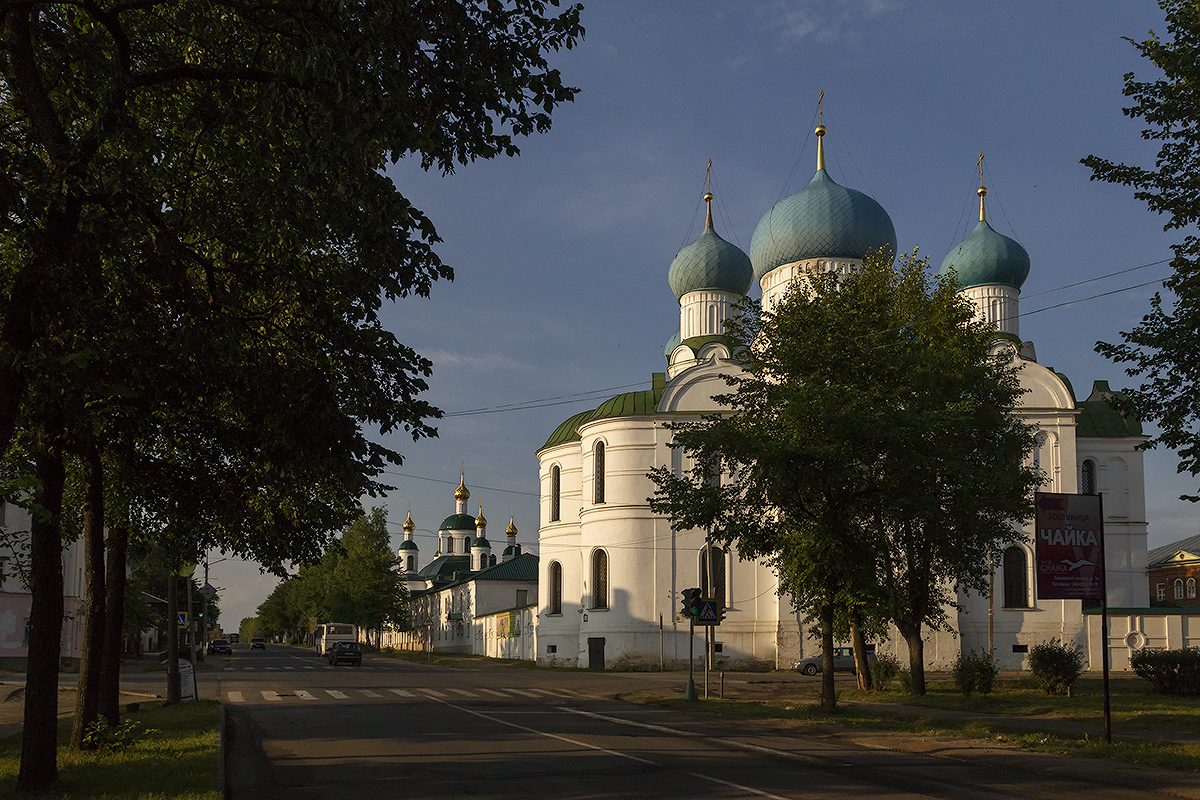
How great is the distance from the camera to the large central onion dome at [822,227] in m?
49.7

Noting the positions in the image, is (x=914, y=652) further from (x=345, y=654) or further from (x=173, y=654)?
(x=345, y=654)

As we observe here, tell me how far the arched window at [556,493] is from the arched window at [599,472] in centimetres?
503

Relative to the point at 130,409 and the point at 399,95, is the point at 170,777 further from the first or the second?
the point at 399,95

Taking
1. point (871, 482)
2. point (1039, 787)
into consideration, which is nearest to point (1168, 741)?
point (1039, 787)

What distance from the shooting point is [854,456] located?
2211 centimetres

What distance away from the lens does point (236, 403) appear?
39.3 feet

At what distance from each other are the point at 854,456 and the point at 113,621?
13.9 meters

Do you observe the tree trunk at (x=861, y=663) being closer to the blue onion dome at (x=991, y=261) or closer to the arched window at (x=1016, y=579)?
the arched window at (x=1016, y=579)

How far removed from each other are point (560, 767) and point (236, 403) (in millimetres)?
6097

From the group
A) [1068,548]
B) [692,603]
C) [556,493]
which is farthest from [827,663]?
[556,493]

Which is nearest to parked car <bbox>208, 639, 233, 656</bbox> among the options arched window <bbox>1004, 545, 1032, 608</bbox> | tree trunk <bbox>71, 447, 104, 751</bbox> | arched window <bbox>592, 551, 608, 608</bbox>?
arched window <bbox>592, 551, 608, 608</bbox>

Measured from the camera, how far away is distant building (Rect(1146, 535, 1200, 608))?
80750 mm

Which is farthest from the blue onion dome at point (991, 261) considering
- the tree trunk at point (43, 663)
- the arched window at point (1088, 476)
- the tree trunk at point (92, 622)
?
the tree trunk at point (43, 663)

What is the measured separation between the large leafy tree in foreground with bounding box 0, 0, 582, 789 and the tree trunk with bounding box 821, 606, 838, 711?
14.6 m
